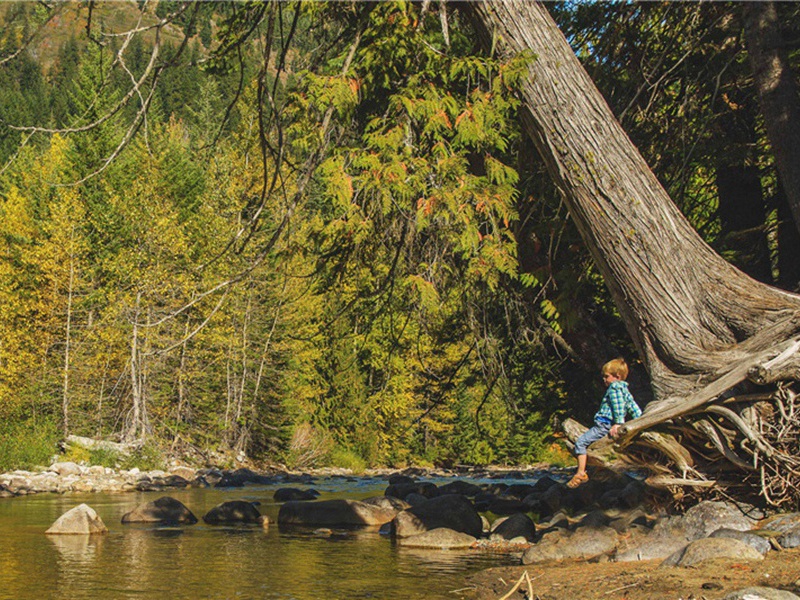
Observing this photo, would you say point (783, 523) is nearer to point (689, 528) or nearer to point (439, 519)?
point (689, 528)

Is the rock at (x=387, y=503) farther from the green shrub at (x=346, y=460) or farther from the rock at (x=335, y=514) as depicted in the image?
the green shrub at (x=346, y=460)

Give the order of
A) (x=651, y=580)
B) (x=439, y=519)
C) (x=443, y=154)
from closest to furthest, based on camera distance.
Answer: (x=651, y=580)
(x=443, y=154)
(x=439, y=519)

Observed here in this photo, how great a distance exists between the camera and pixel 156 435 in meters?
32.2

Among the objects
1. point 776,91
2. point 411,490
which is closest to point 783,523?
point 776,91

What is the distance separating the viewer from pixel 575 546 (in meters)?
8.37

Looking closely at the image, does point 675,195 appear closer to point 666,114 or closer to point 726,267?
point 666,114

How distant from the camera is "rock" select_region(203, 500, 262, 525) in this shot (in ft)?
42.9

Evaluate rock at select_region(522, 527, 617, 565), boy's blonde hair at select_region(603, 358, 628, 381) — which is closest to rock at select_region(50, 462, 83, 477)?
rock at select_region(522, 527, 617, 565)

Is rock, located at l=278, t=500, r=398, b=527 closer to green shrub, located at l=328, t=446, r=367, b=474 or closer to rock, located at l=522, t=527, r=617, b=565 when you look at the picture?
rock, located at l=522, t=527, r=617, b=565

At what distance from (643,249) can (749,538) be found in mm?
2249

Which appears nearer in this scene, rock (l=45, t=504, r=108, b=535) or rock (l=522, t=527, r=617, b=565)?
rock (l=522, t=527, r=617, b=565)

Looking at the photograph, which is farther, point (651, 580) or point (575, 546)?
point (575, 546)

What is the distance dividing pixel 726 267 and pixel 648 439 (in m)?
1.46

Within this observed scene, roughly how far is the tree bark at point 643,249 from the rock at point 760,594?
1.66 m
